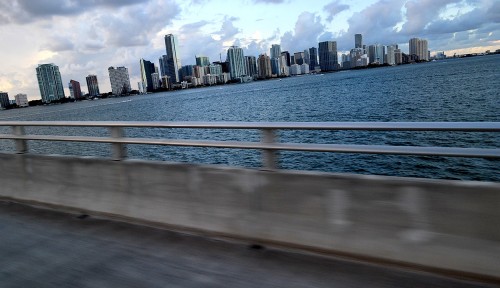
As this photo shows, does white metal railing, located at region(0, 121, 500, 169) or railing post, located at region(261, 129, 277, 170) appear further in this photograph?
railing post, located at region(261, 129, 277, 170)

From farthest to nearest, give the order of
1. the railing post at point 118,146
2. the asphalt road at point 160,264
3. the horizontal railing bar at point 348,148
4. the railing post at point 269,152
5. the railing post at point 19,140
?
the railing post at point 19,140, the railing post at point 118,146, the railing post at point 269,152, the asphalt road at point 160,264, the horizontal railing bar at point 348,148

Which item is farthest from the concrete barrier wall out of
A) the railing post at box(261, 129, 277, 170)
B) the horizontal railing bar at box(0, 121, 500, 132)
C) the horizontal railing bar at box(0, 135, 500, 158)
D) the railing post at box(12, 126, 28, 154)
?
the railing post at box(12, 126, 28, 154)

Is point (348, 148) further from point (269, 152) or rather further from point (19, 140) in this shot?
point (19, 140)

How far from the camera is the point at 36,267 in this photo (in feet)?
14.0

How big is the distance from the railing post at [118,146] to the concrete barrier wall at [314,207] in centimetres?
14

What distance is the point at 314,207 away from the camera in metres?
4.11

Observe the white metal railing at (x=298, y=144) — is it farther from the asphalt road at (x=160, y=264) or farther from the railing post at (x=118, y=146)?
the asphalt road at (x=160, y=264)

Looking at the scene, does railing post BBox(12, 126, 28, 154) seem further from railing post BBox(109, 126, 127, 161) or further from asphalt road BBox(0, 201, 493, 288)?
railing post BBox(109, 126, 127, 161)

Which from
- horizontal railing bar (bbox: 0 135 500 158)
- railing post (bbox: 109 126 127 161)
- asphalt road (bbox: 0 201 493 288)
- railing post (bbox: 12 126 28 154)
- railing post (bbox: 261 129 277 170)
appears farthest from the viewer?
railing post (bbox: 12 126 28 154)

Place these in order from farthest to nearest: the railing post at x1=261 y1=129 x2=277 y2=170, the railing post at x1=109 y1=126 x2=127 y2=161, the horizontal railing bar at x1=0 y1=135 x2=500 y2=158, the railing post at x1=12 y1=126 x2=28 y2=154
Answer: the railing post at x1=12 y1=126 x2=28 y2=154 → the railing post at x1=109 y1=126 x2=127 y2=161 → the railing post at x1=261 y1=129 x2=277 y2=170 → the horizontal railing bar at x1=0 y1=135 x2=500 y2=158

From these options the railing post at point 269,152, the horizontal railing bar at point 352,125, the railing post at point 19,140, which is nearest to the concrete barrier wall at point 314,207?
the railing post at point 269,152

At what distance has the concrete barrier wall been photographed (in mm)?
3393

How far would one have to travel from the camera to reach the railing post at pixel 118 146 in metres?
5.65

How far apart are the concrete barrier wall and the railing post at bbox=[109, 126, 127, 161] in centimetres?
14
